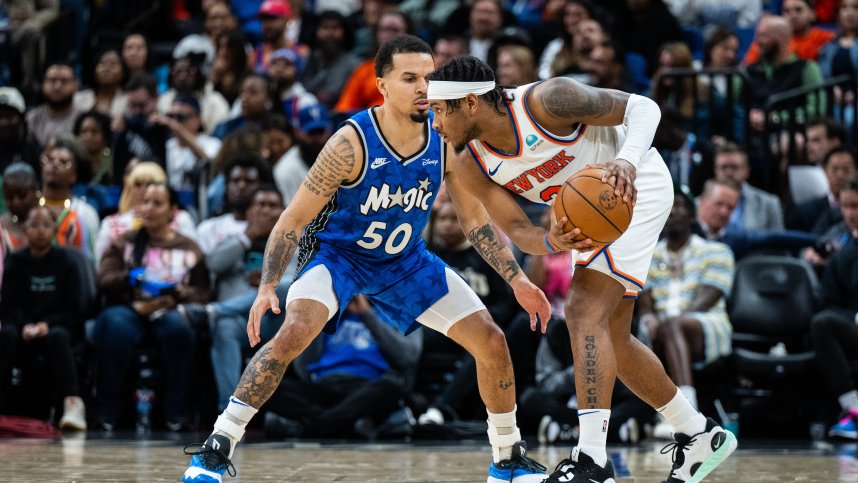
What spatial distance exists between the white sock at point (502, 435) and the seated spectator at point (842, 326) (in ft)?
13.0

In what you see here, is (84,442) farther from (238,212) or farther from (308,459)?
(238,212)

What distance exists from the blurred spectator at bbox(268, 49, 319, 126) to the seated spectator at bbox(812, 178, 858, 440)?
5.08 meters

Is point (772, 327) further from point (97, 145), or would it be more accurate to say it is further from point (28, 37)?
point (28, 37)

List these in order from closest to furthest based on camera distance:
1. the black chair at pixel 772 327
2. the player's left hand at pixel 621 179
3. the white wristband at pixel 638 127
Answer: the player's left hand at pixel 621 179, the white wristband at pixel 638 127, the black chair at pixel 772 327

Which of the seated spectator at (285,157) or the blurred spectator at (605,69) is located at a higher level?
the blurred spectator at (605,69)

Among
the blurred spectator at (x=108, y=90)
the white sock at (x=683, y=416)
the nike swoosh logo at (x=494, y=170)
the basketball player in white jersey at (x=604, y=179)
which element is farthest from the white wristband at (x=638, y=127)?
the blurred spectator at (x=108, y=90)

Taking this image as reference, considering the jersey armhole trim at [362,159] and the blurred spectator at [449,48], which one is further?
the blurred spectator at [449,48]

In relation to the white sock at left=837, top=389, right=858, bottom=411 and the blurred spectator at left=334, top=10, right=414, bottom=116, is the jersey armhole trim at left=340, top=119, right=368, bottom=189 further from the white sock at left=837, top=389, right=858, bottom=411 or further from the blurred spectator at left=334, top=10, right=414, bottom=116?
the blurred spectator at left=334, top=10, right=414, bottom=116

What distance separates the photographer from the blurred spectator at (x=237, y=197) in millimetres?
10047

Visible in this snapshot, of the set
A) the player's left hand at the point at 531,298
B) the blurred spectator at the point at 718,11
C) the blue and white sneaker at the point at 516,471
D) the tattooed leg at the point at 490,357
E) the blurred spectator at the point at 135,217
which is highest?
the blurred spectator at the point at 718,11

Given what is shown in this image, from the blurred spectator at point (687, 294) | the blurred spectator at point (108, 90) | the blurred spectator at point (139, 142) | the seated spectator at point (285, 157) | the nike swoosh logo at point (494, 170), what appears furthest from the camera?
the blurred spectator at point (108, 90)

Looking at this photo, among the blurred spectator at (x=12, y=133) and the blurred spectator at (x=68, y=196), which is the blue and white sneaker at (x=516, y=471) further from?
the blurred spectator at (x=12, y=133)

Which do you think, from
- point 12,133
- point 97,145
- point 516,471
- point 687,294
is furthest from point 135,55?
point 516,471

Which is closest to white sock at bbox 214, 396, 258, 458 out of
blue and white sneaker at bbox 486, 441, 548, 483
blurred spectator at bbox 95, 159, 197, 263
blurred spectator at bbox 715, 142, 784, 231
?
blue and white sneaker at bbox 486, 441, 548, 483
